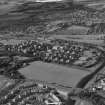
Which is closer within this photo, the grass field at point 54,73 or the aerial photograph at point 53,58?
the aerial photograph at point 53,58

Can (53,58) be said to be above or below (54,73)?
above

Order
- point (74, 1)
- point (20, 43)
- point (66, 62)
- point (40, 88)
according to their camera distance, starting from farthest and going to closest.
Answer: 1. point (74, 1)
2. point (20, 43)
3. point (66, 62)
4. point (40, 88)

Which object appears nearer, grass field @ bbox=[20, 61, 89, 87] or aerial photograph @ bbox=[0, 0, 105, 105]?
aerial photograph @ bbox=[0, 0, 105, 105]

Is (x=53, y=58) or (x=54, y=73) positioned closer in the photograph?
(x=54, y=73)

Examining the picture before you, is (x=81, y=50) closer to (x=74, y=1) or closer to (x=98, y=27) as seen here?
(x=98, y=27)

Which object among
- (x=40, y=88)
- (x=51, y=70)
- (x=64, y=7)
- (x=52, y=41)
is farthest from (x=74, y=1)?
(x=40, y=88)
